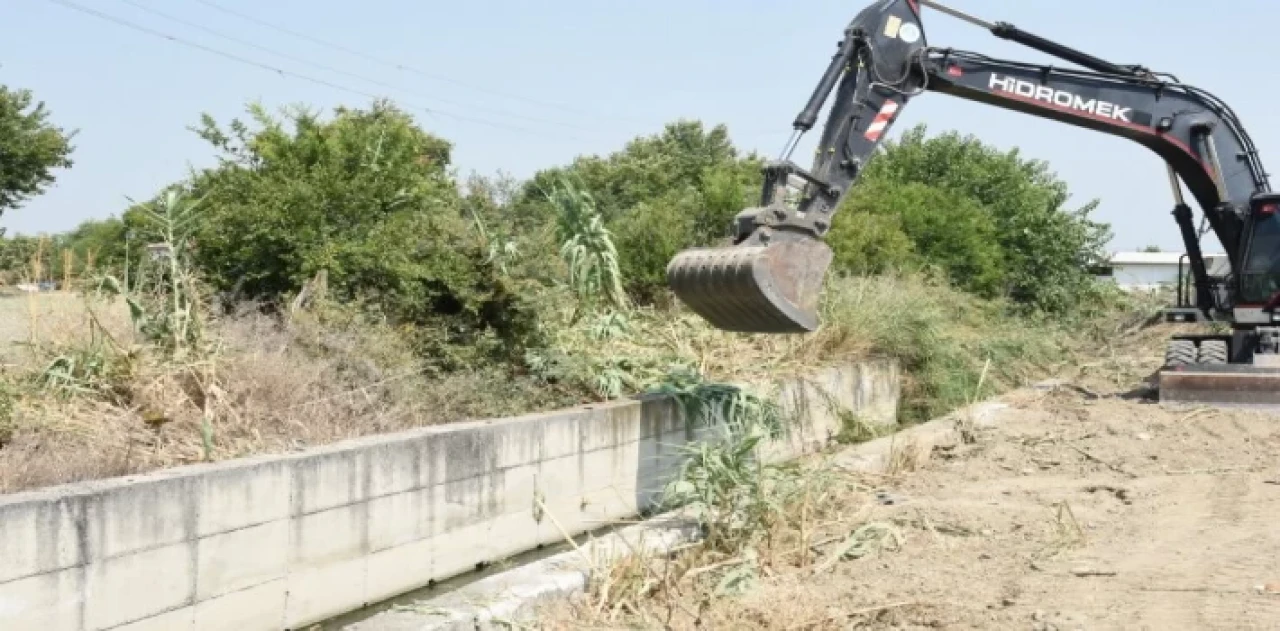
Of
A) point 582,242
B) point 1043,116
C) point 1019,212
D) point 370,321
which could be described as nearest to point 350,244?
point 370,321

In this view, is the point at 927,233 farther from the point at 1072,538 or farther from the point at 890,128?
the point at 1072,538

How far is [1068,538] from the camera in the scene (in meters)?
8.04

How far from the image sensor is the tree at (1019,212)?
1133 inches

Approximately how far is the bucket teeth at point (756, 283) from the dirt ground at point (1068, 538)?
5.11ft

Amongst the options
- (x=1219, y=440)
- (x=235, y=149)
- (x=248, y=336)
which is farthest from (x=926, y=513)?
(x=235, y=149)

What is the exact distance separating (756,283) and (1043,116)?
5.74 meters

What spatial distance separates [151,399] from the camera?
8.04 m

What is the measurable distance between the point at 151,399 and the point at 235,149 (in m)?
4.81

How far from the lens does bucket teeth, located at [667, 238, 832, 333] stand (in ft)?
30.6

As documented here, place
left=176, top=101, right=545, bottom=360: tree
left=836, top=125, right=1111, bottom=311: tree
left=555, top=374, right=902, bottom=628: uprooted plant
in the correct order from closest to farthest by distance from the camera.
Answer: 1. left=555, top=374, right=902, bottom=628: uprooted plant
2. left=176, top=101, right=545, bottom=360: tree
3. left=836, top=125, right=1111, bottom=311: tree

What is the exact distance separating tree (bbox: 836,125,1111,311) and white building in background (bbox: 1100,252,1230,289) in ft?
4.50

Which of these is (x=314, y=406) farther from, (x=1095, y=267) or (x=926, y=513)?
(x=1095, y=267)

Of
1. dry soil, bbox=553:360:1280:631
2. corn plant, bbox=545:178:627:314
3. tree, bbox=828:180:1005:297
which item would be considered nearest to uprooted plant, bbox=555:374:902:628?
dry soil, bbox=553:360:1280:631

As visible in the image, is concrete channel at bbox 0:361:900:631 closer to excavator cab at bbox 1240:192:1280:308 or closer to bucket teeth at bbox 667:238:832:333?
bucket teeth at bbox 667:238:832:333
